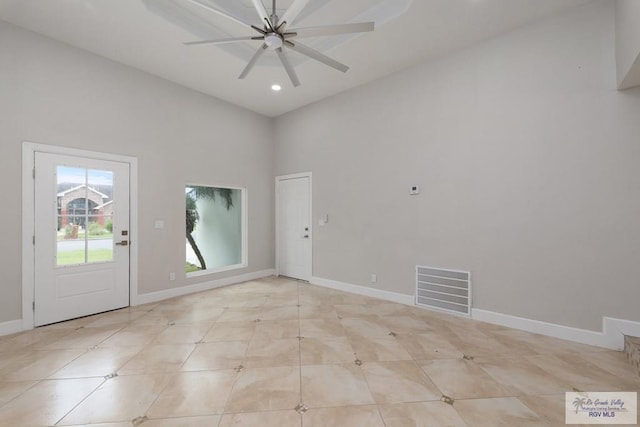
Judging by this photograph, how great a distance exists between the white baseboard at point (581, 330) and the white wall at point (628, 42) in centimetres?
224

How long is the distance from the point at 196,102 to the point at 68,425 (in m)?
4.34

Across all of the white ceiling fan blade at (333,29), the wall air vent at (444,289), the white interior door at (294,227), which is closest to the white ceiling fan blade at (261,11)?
the white ceiling fan blade at (333,29)

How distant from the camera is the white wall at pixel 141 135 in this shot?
290 cm

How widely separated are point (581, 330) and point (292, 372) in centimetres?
293

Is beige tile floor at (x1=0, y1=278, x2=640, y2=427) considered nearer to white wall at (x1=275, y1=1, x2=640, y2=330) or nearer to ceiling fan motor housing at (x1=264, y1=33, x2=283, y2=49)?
white wall at (x1=275, y1=1, x2=640, y2=330)

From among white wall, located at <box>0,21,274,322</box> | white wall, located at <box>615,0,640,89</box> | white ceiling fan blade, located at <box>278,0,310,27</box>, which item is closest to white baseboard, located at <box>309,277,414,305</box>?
white wall, located at <box>0,21,274,322</box>

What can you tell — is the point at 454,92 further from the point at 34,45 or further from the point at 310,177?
the point at 34,45

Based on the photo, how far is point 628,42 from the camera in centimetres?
220

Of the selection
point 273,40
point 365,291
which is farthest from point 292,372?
point 273,40

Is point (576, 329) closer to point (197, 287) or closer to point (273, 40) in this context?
point (273, 40)

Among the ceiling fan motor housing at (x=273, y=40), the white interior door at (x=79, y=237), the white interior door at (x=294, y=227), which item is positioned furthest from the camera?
the white interior door at (x=294, y=227)

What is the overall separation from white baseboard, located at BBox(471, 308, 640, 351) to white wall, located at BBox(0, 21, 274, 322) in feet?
13.9

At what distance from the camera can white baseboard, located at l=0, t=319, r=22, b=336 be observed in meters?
2.82

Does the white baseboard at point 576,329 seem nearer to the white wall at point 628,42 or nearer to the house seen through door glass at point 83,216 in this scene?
the white wall at point 628,42
